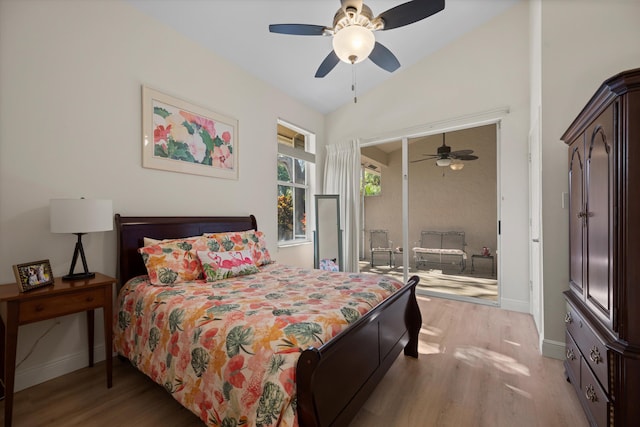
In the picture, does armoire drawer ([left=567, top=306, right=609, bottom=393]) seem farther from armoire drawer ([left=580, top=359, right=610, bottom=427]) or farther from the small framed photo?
the small framed photo

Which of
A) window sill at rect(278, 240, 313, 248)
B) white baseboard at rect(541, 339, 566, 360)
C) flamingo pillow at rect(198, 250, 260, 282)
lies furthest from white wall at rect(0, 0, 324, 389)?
white baseboard at rect(541, 339, 566, 360)

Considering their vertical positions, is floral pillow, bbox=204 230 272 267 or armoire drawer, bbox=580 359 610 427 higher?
floral pillow, bbox=204 230 272 267

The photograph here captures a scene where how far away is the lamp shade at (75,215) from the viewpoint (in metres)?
1.83

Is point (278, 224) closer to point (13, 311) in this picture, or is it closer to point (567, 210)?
point (13, 311)

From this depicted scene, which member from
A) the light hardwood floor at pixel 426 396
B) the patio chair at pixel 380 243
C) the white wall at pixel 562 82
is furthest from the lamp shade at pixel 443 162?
the light hardwood floor at pixel 426 396

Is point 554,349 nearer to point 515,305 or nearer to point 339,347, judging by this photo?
point 515,305

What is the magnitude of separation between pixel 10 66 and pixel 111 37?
2.50ft

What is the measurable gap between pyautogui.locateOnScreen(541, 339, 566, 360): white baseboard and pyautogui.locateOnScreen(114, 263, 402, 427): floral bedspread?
135cm

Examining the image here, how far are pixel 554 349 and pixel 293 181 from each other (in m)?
3.73

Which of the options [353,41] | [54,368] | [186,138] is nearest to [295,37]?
[353,41]

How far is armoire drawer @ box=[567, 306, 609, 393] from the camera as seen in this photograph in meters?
1.32

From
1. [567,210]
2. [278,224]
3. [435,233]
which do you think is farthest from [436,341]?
[278,224]

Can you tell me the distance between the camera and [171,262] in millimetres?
2254

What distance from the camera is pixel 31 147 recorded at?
1959 mm
